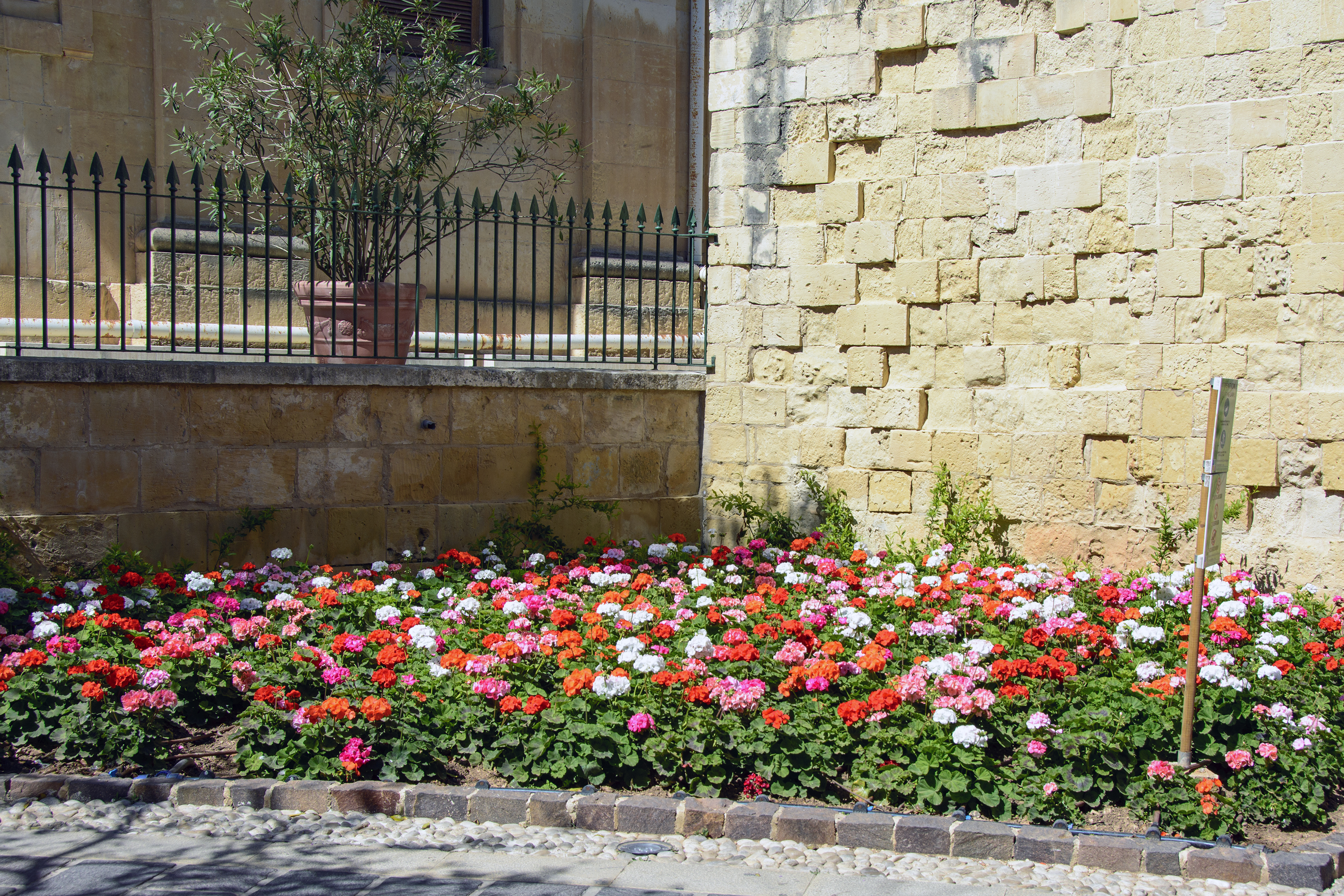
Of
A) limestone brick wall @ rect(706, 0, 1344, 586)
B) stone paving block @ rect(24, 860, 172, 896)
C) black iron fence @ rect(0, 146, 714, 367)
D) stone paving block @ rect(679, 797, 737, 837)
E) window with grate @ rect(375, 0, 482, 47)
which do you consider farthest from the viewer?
window with grate @ rect(375, 0, 482, 47)

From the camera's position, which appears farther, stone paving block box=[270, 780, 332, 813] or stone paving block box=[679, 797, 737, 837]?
stone paving block box=[270, 780, 332, 813]

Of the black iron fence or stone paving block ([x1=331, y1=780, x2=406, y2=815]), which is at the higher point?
the black iron fence

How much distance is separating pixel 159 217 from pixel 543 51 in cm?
407

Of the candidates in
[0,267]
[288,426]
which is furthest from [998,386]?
[0,267]

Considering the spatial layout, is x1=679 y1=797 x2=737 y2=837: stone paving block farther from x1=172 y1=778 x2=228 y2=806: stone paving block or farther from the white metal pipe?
the white metal pipe

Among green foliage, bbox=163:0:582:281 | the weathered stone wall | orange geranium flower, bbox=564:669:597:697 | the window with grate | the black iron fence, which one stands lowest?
orange geranium flower, bbox=564:669:597:697

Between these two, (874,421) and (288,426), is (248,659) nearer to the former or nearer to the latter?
(288,426)

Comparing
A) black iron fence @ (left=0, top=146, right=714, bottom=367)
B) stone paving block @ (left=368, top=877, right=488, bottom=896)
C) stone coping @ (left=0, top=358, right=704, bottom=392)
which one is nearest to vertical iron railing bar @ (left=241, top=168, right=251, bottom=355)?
black iron fence @ (left=0, top=146, right=714, bottom=367)

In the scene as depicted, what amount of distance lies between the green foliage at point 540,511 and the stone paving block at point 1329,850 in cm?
491

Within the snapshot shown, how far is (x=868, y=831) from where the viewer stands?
153 inches

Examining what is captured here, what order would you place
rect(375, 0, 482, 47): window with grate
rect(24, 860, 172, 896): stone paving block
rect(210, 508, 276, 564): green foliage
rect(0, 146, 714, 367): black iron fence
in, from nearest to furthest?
1. rect(24, 860, 172, 896): stone paving block
2. rect(210, 508, 276, 564): green foliage
3. rect(0, 146, 714, 367): black iron fence
4. rect(375, 0, 482, 47): window with grate

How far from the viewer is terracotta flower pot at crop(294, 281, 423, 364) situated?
302 inches

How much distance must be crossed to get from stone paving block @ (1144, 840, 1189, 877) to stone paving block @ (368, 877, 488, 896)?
2031mm

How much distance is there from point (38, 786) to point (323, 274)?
5.94 metres
